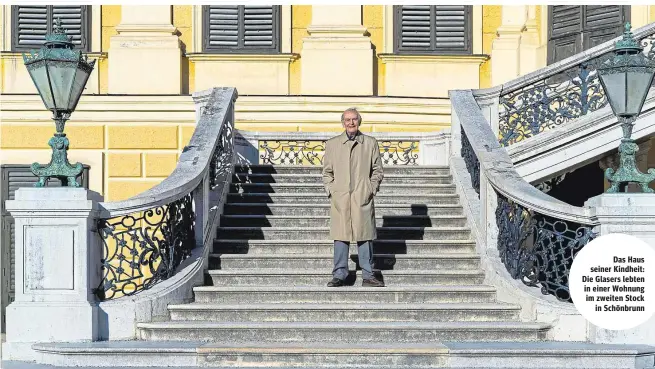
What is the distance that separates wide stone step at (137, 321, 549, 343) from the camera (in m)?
10.7

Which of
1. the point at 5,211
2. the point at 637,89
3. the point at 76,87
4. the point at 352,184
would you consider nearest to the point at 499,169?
the point at 352,184

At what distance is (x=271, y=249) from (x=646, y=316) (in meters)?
3.78

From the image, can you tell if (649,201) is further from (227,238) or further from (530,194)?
(227,238)

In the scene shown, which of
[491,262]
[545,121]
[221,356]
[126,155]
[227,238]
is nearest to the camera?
[221,356]

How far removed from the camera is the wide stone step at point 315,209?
13680mm

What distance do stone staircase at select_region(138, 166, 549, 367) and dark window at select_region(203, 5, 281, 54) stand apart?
4430mm

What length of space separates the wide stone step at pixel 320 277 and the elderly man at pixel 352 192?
36 centimetres

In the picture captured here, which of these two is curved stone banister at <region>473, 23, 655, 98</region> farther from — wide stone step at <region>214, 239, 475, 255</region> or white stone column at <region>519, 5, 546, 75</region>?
white stone column at <region>519, 5, 546, 75</region>

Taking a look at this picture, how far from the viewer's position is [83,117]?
1805 centimetres

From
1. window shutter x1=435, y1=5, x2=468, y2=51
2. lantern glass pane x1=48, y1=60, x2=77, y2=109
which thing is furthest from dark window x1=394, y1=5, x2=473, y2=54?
lantern glass pane x1=48, y1=60, x2=77, y2=109

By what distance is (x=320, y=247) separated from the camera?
1273cm

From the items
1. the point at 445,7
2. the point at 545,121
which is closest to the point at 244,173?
the point at 545,121

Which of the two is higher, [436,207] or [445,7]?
[445,7]

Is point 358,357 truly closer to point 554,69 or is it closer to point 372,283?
point 372,283
